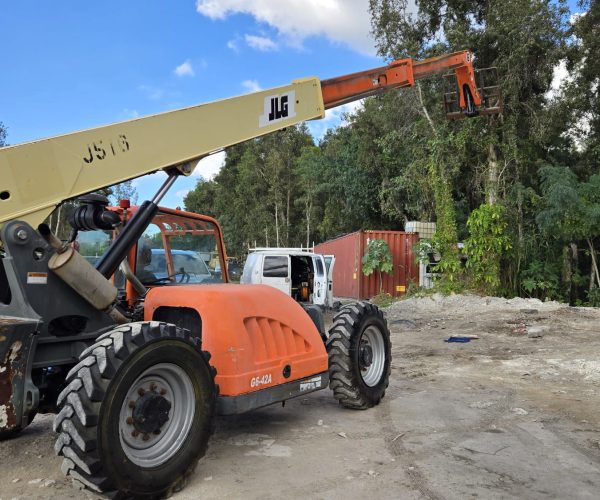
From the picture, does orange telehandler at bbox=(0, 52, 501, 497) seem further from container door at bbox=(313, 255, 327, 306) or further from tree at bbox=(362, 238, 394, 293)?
tree at bbox=(362, 238, 394, 293)

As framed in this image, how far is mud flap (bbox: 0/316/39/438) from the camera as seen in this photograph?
3.22m

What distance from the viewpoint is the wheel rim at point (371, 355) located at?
5977mm

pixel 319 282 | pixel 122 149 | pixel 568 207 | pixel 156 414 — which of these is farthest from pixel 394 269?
pixel 156 414

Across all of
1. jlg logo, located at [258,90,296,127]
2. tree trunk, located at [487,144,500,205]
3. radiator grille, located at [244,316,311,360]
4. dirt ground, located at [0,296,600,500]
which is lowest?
dirt ground, located at [0,296,600,500]

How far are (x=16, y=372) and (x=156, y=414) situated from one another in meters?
0.92

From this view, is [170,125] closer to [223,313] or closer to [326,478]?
[223,313]

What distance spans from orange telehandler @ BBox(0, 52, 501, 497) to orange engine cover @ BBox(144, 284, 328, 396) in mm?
12

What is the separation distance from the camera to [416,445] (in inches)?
184

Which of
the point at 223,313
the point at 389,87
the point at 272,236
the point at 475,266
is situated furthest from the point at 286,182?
the point at 223,313

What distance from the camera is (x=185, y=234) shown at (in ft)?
18.0

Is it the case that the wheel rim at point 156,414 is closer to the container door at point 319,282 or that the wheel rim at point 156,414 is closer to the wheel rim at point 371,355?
the wheel rim at point 371,355

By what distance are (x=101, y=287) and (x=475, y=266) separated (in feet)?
53.6

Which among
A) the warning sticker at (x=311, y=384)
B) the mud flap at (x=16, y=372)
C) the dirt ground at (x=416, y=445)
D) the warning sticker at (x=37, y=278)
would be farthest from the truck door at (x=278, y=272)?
the mud flap at (x=16, y=372)

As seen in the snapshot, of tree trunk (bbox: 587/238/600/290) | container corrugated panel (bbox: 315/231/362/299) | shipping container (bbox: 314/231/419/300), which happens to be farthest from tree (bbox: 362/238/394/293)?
tree trunk (bbox: 587/238/600/290)
